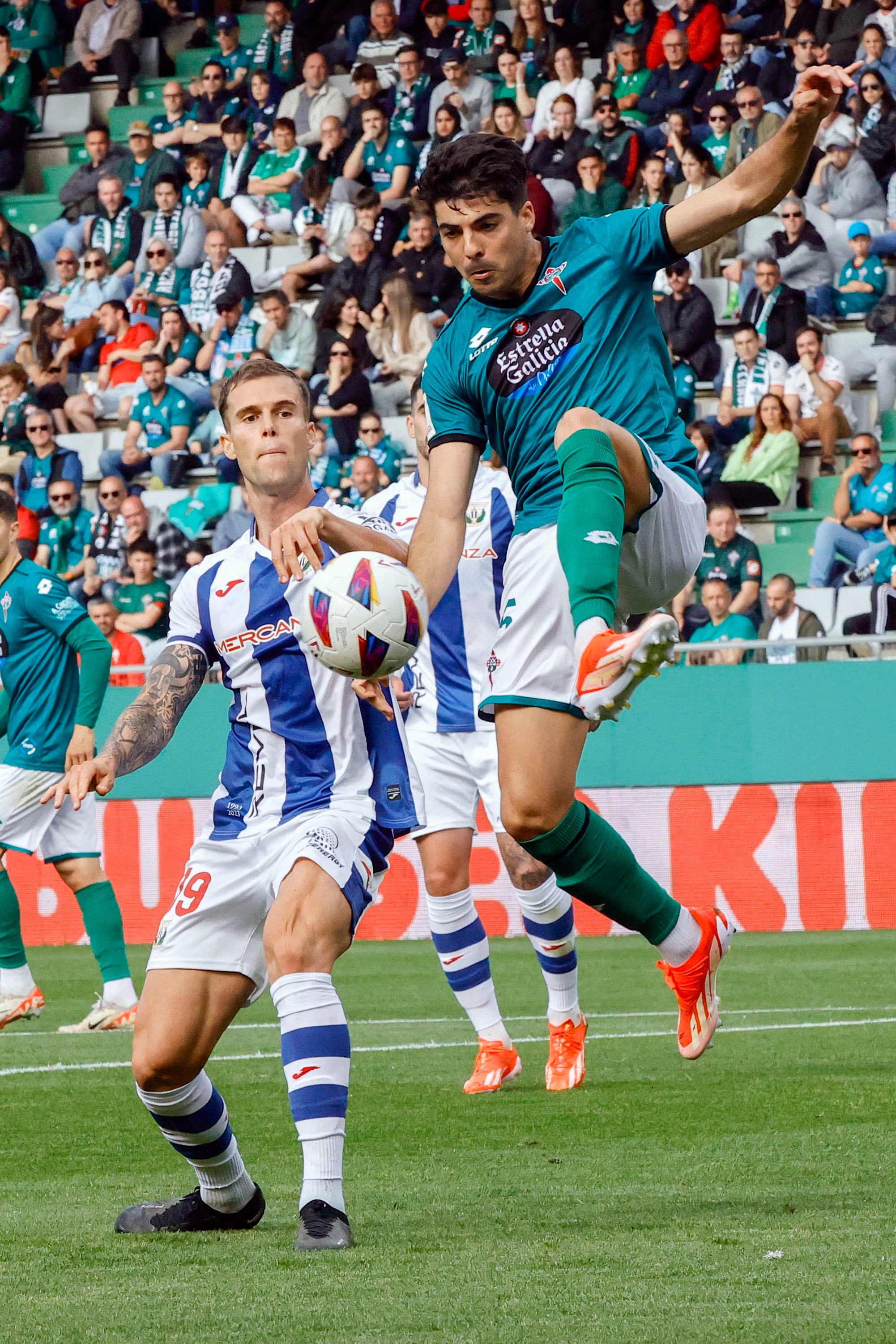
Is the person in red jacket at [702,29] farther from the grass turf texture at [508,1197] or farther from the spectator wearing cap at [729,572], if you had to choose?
the grass turf texture at [508,1197]

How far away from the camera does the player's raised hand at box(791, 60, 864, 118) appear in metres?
3.87

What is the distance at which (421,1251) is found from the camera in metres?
3.56

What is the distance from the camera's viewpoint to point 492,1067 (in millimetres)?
6129

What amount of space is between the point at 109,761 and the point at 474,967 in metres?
2.89

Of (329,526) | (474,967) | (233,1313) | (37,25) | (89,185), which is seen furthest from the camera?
(37,25)

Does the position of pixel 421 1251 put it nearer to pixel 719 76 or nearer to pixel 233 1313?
pixel 233 1313

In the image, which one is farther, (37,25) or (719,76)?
(37,25)

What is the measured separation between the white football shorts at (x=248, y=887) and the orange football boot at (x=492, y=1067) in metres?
2.15

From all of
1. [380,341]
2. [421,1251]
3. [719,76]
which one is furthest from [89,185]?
[421,1251]

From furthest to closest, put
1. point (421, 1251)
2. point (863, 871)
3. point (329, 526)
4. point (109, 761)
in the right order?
point (863, 871) → point (329, 526) → point (109, 761) → point (421, 1251)

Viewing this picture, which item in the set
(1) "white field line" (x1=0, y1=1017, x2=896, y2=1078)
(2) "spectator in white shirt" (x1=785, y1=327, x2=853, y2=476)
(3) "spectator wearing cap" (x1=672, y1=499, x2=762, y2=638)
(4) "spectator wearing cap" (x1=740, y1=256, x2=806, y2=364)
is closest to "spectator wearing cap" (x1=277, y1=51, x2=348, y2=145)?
(4) "spectator wearing cap" (x1=740, y1=256, x2=806, y2=364)

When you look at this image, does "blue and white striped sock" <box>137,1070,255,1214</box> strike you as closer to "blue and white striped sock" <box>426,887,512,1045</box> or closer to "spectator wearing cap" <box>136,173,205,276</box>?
"blue and white striped sock" <box>426,887,512,1045</box>

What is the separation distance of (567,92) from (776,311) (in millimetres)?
3325

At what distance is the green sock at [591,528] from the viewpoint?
13.3 ft
